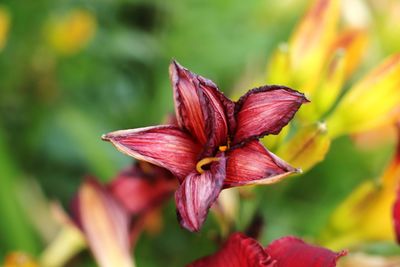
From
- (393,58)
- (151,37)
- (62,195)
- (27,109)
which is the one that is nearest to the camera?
(393,58)

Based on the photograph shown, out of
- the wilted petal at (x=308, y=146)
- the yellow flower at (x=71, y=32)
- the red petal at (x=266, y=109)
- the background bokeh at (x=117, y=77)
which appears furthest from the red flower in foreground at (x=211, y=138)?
the yellow flower at (x=71, y=32)

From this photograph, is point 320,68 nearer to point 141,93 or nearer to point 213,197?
point 213,197

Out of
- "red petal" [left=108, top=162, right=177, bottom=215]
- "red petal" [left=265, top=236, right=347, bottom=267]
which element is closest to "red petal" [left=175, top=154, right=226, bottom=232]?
"red petal" [left=265, top=236, right=347, bottom=267]

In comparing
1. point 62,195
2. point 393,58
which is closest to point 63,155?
point 62,195

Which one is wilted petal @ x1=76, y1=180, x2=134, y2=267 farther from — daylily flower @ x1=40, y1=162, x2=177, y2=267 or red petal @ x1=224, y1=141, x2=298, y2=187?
red petal @ x1=224, y1=141, x2=298, y2=187

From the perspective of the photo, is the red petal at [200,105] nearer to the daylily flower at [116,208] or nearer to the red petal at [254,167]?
the red petal at [254,167]
